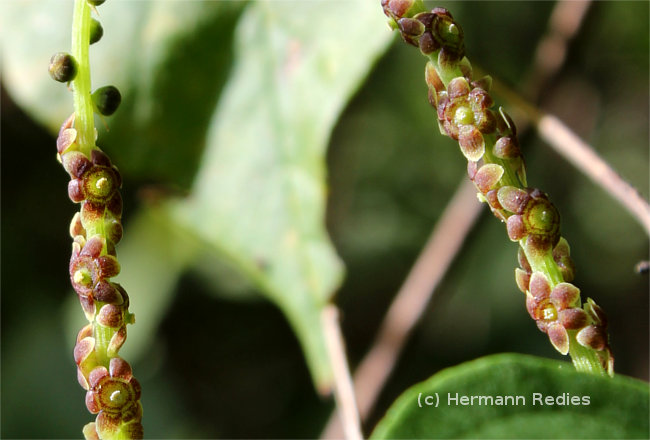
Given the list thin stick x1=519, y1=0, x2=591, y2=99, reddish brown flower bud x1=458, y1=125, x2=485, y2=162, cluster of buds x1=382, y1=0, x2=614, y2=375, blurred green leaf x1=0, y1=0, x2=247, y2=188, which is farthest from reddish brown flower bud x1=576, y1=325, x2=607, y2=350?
thin stick x1=519, y1=0, x2=591, y2=99

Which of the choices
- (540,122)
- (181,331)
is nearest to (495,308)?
(181,331)

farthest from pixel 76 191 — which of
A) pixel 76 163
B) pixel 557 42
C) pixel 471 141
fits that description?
pixel 557 42

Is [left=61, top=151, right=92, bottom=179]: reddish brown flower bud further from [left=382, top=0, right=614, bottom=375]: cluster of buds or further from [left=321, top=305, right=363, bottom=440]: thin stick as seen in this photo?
[left=321, top=305, right=363, bottom=440]: thin stick

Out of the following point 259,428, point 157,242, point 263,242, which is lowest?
point 259,428

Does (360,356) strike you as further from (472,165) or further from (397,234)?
(472,165)

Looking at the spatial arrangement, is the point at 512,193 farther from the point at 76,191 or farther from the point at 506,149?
the point at 76,191
